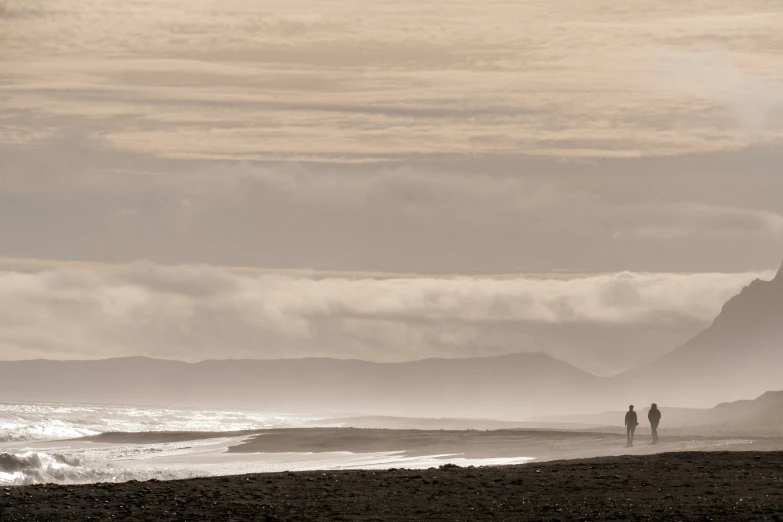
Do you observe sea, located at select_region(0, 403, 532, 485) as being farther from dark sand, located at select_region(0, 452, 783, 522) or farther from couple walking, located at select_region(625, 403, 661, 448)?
dark sand, located at select_region(0, 452, 783, 522)

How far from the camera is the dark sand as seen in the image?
2383 cm

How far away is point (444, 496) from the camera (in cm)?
2664

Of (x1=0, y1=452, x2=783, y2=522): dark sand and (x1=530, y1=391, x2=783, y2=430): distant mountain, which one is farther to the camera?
(x1=530, y1=391, x2=783, y2=430): distant mountain

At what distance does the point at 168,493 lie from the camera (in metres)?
27.0

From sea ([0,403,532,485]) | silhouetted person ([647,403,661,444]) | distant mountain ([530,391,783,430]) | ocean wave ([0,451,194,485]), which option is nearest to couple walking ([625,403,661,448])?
silhouetted person ([647,403,661,444])

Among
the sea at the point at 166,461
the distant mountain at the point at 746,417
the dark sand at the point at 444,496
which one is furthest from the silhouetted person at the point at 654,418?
the distant mountain at the point at 746,417

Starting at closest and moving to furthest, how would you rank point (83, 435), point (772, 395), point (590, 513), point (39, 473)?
point (590, 513)
point (39, 473)
point (83, 435)
point (772, 395)

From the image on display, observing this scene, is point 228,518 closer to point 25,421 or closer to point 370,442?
point 370,442

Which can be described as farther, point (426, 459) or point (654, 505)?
point (426, 459)

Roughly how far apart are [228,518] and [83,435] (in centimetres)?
5844

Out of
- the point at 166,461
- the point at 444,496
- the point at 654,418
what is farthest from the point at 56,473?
the point at 654,418

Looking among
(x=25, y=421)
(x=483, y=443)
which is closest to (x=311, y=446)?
(x=483, y=443)

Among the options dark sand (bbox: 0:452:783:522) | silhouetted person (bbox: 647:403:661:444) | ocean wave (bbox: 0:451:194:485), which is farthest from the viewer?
silhouetted person (bbox: 647:403:661:444)

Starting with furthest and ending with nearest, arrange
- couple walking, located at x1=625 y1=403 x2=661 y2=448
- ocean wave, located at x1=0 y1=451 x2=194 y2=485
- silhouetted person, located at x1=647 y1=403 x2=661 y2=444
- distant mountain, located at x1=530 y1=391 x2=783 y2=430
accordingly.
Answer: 1. distant mountain, located at x1=530 y1=391 x2=783 y2=430
2. silhouetted person, located at x1=647 y1=403 x2=661 y2=444
3. couple walking, located at x1=625 y1=403 x2=661 y2=448
4. ocean wave, located at x1=0 y1=451 x2=194 y2=485
